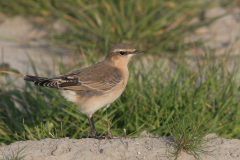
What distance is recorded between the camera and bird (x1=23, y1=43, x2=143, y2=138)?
4332mm

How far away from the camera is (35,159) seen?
11.4ft

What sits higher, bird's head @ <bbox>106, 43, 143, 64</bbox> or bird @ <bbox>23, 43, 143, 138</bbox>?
bird's head @ <bbox>106, 43, 143, 64</bbox>

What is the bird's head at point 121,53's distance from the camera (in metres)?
4.75

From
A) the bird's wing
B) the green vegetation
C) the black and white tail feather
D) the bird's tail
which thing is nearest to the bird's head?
the bird's wing

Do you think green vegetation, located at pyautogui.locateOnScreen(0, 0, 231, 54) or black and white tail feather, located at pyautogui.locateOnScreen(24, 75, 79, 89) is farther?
green vegetation, located at pyautogui.locateOnScreen(0, 0, 231, 54)

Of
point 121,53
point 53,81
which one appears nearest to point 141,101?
point 121,53

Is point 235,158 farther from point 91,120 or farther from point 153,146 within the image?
point 91,120

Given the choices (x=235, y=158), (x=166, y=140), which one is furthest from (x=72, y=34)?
(x=235, y=158)

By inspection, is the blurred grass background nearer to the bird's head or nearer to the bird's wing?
the bird's wing

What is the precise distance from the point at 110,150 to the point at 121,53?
5.87 feet

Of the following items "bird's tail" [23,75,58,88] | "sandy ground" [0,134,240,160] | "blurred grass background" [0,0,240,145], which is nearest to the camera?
"sandy ground" [0,134,240,160]

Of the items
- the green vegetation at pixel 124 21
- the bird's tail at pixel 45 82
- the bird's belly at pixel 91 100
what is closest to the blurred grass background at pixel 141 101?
the green vegetation at pixel 124 21

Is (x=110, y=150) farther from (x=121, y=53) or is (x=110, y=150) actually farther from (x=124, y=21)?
(x=124, y=21)

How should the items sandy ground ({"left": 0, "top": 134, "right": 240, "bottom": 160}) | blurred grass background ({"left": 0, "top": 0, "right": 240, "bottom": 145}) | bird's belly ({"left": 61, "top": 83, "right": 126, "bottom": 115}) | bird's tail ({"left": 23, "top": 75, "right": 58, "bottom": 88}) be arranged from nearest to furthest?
sandy ground ({"left": 0, "top": 134, "right": 240, "bottom": 160}), bird's tail ({"left": 23, "top": 75, "right": 58, "bottom": 88}), bird's belly ({"left": 61, "top": 83, "right": 126, "bottom": 115}), blurred grass background ({"left": 0, "top": 0, "right": 240, "bottom": 145})
